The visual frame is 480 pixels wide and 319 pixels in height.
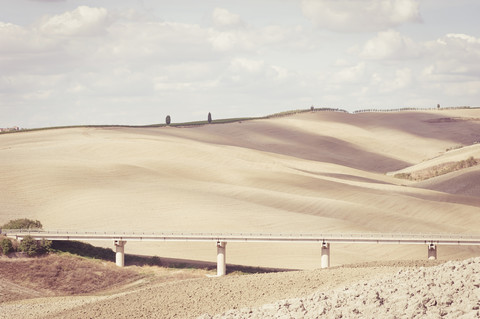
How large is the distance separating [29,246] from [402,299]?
3636 cm

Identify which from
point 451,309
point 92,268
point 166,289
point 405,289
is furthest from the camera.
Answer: point 92,268

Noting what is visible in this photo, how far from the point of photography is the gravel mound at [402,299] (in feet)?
75.9

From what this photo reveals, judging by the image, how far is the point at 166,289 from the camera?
37.8 meters

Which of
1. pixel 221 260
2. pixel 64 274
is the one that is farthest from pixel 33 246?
pixel 221 260

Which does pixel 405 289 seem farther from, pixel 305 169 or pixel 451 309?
pixel 305 169

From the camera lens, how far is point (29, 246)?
55.4 meters

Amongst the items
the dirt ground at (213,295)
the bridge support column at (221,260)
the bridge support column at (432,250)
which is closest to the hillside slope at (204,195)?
the bridge support column at (221,260)

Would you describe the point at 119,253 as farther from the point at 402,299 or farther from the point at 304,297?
the point at 402,299

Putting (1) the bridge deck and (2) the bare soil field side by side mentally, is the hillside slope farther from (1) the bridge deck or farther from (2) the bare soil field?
(1) the bridge deck

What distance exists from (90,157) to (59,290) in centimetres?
4721

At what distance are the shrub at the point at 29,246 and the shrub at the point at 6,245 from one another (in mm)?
677

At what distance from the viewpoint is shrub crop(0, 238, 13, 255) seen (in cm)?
5465

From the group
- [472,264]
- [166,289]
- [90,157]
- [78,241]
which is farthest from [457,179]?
[472,264]

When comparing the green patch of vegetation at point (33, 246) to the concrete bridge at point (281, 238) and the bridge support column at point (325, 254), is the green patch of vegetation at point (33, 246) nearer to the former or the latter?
the concrete bridge at point (281, 238)
